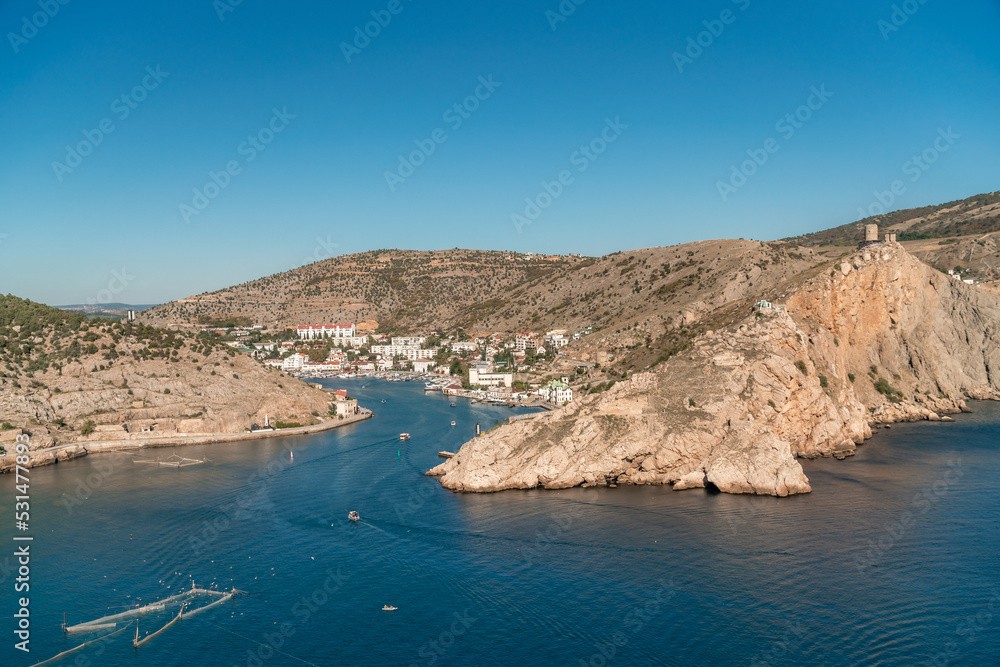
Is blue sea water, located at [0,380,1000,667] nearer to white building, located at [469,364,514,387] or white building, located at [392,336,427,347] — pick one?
white building, located at [469,364,514,387]

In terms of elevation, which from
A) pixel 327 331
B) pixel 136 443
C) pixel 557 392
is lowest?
pixel 136 443

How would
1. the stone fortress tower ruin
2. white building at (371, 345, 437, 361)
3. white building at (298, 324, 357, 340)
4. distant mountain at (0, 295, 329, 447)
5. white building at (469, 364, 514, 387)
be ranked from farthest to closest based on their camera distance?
white building at (298, 324, 357, 340)
white building at (371, 345, 437, 361)
white building at (469, 364, 514, 387)
the stone fortress tower ruin
distant mountain at (0, 295, 329, 447)

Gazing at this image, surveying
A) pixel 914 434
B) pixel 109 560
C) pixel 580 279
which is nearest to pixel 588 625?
pixel 109 560

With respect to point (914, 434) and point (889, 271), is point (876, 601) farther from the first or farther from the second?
point (889, 271)

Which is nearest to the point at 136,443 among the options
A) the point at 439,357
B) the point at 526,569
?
the point at 526,569

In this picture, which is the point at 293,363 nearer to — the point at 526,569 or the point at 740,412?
the point at 740,412

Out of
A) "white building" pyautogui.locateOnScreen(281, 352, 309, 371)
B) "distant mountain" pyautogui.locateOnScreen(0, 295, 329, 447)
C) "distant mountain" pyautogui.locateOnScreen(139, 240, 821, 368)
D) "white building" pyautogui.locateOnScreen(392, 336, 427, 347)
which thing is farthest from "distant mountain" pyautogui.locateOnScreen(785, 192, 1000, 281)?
"white building" pyautogui.locateOnScreen(281, 352, 309, 371)
